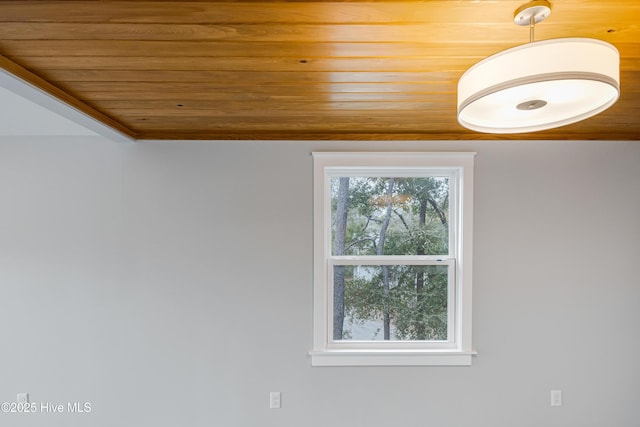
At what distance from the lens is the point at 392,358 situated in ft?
7.82

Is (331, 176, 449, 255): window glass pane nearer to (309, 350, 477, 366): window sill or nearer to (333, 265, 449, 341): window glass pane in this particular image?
(333, 265, 449, 341): window glass pane

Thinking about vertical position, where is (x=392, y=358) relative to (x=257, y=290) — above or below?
below

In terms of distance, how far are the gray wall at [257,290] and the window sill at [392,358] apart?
8 centimetres

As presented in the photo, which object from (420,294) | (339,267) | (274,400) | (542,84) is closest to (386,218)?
(339,267)

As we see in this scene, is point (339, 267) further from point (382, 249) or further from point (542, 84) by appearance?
point (542, 84)

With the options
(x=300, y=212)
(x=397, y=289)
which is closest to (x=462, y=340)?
(x=397, y=289)

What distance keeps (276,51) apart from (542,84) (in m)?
0.90

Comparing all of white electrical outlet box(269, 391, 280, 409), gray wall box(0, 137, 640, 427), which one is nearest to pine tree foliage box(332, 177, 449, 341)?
gray wall box(0, 137, 640, 427)

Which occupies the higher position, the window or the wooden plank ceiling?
the wooden plank ceiling

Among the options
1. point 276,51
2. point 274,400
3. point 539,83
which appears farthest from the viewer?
point 274,400

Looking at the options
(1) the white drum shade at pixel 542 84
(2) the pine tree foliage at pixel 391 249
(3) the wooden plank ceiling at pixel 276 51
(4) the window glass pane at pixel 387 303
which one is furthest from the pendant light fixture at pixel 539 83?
(4) the window glass pane at pixel 387 303

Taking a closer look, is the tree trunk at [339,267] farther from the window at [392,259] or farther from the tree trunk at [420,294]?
the tree trunk at [420,294]

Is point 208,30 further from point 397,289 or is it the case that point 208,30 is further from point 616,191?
point 616,191

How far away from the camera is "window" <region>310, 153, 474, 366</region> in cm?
246
